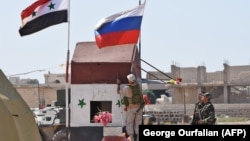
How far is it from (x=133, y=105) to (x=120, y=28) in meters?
2.34

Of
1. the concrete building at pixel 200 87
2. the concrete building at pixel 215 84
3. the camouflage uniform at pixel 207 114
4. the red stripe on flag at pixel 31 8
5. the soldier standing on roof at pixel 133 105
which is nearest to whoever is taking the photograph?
the camouflage uniform at pixel 207 114

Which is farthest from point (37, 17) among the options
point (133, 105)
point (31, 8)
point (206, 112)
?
point (206, 112)

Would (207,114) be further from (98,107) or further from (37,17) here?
(37,17)

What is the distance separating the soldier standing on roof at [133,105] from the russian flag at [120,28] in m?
1.74

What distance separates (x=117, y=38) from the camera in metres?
14.7

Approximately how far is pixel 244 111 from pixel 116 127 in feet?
113

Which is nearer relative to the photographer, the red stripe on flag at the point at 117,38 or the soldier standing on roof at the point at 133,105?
the soldier standing on roof at the point at 133,105

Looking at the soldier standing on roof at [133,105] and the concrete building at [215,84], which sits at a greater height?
the concrete building at [215,84]

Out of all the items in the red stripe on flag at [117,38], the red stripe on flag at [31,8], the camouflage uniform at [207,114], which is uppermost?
the red stripe on flag at [31,8]

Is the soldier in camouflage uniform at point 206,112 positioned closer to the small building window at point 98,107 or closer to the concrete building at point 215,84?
the small building window at point 98,107

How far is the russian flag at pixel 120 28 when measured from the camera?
14.5 m

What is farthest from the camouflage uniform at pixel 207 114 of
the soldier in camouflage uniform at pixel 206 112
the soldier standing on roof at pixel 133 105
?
the soldier standing on roof at pixel 133 105

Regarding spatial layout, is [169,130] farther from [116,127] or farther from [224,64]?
[224,64]

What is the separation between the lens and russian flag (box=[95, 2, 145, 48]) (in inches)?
572
